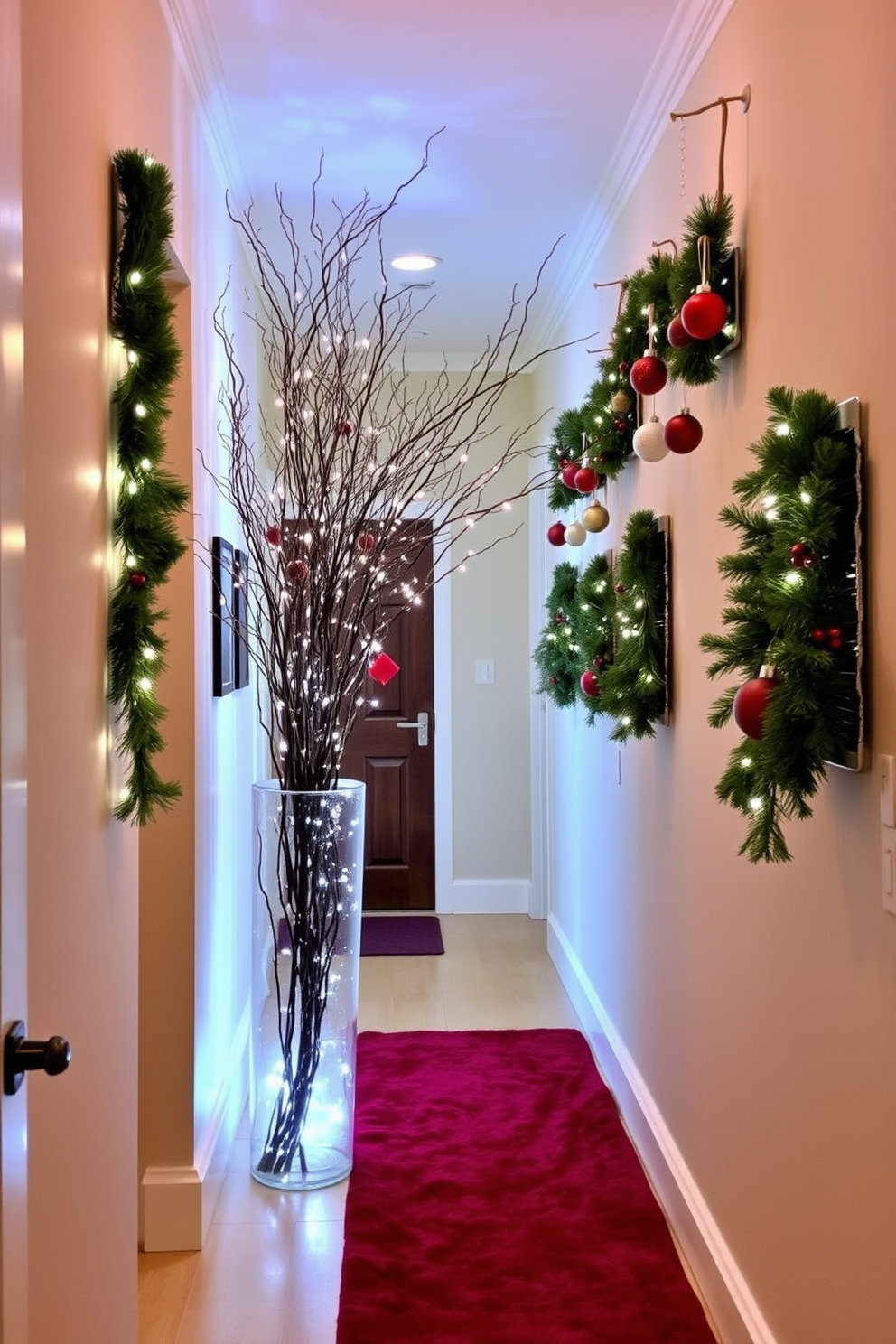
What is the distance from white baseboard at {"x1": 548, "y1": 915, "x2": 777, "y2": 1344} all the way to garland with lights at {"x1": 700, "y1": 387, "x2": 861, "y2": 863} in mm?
1013

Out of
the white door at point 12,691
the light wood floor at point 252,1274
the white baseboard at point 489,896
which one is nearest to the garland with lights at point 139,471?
the white door at point 12,691

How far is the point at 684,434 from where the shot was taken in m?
2.29

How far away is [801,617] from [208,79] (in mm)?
2054

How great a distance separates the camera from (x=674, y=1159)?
279 centimetres

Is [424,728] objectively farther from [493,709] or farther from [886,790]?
[886,790]

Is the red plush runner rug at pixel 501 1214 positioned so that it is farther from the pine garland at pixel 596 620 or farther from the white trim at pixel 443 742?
the white trim at pixel 443 742

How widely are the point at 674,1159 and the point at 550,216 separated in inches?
109

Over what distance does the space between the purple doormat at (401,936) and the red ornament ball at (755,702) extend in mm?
3791

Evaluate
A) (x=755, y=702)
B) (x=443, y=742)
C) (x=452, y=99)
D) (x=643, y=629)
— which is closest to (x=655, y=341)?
(x=643, y=629)

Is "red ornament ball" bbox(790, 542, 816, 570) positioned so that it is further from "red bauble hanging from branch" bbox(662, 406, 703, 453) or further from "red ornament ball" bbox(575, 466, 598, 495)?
"red ornament ball" bbox(575, 466, 598, 495)

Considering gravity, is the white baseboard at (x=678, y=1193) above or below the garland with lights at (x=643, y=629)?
below

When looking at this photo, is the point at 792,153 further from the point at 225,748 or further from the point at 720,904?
the point at 225,748

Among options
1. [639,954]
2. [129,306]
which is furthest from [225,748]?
[129,306]

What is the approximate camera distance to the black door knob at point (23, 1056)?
3.76 feet
